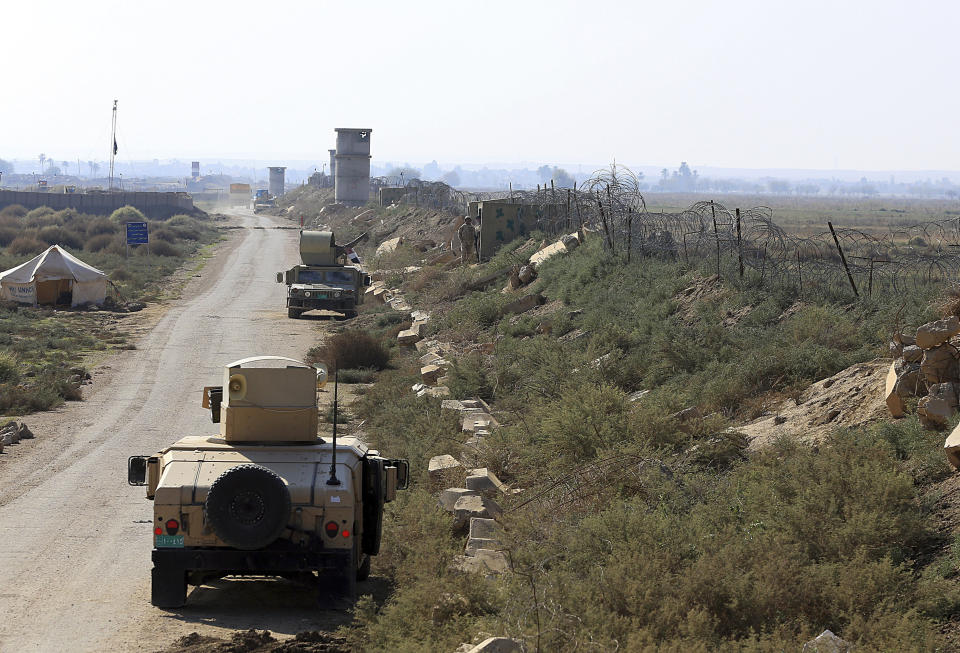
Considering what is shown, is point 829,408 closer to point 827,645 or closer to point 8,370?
point 827,645

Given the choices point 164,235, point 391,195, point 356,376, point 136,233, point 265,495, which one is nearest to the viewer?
point 265,495

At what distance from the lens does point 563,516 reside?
10.5 meters

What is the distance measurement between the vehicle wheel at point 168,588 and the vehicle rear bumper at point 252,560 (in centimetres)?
15

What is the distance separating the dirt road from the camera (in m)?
8.65

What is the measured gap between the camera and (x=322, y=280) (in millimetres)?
33656

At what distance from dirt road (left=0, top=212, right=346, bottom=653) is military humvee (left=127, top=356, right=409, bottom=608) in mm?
435

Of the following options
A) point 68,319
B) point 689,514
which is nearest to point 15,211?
point 68,319

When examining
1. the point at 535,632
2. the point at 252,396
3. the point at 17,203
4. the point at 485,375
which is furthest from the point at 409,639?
the point at 17,203

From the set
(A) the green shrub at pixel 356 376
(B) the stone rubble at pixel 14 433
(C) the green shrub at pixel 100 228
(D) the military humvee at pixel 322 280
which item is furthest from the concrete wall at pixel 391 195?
(B) the stone rubble at pixel 14 433

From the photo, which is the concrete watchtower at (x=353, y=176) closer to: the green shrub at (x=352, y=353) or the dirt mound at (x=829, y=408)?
the green shrub at (x=352, y=353)

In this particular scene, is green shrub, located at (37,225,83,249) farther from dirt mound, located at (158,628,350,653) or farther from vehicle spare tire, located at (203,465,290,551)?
dirt mound, located at (158,628,350,653)

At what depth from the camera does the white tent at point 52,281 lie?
34.8 meters

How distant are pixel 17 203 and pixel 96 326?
85.1m

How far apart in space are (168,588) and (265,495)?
1.30m
